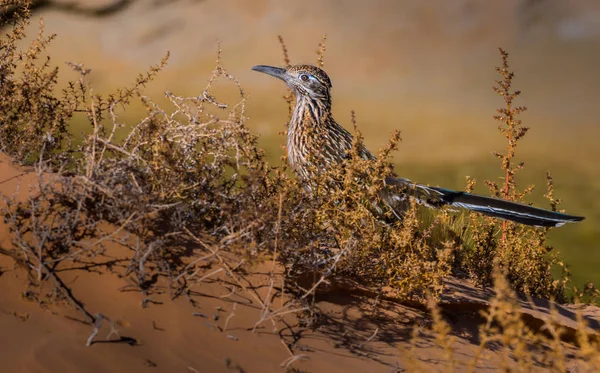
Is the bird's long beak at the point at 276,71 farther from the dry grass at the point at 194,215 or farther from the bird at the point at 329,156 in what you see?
the dry grass at the point at 194,215

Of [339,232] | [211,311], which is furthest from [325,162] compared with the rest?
[211,311]

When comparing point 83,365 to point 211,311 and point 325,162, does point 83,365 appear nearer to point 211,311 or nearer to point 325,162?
Answer: point 211,311

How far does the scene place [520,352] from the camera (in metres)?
2.61

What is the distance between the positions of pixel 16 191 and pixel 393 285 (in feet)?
7.92

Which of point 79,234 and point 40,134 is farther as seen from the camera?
point 40,134

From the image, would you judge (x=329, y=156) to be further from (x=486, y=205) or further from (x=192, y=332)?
(x=192, y=332)

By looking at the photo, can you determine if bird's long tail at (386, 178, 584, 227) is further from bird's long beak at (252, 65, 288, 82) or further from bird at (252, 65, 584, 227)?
bird's long beak at (252, 65, 288, 82)

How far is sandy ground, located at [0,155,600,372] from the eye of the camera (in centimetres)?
295

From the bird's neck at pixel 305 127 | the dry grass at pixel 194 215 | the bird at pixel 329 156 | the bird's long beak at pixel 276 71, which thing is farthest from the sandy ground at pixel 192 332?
the bird's long beak at pixel 276 71

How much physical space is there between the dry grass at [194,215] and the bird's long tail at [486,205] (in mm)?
285

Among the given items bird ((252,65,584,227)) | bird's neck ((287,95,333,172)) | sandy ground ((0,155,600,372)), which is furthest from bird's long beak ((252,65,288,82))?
sandy ground ((0,155,600,372))

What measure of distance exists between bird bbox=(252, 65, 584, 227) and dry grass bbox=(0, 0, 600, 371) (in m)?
0.23

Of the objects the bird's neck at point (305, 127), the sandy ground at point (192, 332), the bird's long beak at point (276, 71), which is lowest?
the sandy ground at point (192, 332)

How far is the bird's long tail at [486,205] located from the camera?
15.0 feet
